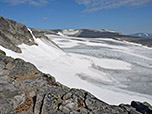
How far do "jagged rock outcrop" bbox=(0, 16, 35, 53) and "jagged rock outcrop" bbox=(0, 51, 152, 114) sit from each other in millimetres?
7866

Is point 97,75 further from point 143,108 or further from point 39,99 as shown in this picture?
point 39,99

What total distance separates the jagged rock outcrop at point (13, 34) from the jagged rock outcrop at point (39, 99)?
787 cm

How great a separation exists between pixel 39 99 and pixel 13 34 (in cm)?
1453

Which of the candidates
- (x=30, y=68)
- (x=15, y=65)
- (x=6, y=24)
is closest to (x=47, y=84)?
(x=30, y=68)

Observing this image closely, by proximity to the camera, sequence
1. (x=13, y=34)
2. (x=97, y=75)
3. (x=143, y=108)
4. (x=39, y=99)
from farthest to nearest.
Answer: (x=13, y=34) < (x=97, y=75) < (x=143, y=108) < (x=39, y=99)

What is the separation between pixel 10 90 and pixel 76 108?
297 centimetres

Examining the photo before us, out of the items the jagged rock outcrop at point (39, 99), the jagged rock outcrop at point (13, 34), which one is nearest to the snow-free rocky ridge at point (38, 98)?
the jagged rock outcrop at point (39, 99)

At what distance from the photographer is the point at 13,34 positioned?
18.3m

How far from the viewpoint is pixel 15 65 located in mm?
8961

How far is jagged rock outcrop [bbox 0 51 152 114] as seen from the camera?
5637mm

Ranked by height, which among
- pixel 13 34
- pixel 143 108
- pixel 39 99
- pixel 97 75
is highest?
pixel 13 34

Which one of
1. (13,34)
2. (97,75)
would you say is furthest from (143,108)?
(13,34)

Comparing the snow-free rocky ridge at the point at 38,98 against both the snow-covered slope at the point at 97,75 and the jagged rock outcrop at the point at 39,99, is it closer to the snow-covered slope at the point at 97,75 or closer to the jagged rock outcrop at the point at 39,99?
the jagged rock outcrop at the point at 39,99

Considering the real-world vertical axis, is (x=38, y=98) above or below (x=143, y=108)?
above
